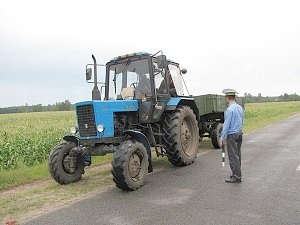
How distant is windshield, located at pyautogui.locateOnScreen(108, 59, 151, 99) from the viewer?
9.09 meters

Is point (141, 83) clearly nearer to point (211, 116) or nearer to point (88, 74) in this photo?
point (88, 74)

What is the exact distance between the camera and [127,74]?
368 inches

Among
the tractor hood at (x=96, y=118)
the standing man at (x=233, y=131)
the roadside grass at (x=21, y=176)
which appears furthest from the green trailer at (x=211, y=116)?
the roadside grass at (x=21, y=176)

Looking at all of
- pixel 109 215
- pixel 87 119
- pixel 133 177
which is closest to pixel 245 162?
pixel 133 177

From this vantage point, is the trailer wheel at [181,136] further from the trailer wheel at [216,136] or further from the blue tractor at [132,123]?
the trailer wheel at [216,136]

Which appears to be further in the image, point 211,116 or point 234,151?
point 211,116

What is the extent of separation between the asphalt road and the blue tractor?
56 centimetres

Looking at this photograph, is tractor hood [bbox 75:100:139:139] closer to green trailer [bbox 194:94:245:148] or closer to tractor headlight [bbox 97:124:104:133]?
tractor headlight [bbox 97:124:104:133]

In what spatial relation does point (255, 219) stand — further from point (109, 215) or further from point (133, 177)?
point (133, 177)

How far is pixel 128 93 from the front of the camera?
913 cm

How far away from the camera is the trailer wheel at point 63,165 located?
25.9 feet

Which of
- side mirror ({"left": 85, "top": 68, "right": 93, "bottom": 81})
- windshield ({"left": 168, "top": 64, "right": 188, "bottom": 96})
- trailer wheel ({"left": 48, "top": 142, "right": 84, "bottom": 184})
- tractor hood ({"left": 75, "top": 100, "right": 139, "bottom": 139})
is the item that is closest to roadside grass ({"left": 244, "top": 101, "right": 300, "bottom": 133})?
windshield ({"left": 168, "top": 64, "right": 188, "bottom": 96})

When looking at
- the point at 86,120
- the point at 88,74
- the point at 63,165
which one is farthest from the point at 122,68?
the point at 63,165

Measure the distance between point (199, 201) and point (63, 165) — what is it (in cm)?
329
